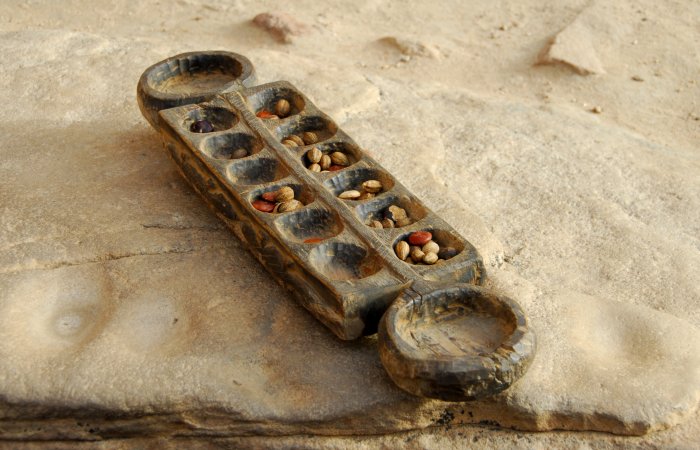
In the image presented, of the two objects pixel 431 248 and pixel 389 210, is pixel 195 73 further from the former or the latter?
pixel 431 248

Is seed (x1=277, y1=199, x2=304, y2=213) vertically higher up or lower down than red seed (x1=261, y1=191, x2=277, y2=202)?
higher up

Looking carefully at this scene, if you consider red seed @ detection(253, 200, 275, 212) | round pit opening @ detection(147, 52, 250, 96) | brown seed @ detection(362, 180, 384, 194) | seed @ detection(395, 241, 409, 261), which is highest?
seed @ detection(395, 241, 409, 261)

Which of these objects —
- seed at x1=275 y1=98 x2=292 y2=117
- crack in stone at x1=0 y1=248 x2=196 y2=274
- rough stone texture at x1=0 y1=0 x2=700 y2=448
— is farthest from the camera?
seed at x1=275 y1=98 x2=292 y2=117

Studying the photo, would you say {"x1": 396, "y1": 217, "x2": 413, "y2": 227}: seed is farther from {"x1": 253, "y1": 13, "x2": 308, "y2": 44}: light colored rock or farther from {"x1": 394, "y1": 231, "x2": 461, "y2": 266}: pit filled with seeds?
{"x1": 253, "y1": 13, "x2": 308, "y2": 44}: light colored rock

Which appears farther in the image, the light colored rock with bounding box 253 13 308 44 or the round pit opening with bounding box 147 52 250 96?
the light colored rock with bounding box 253 13 308 44

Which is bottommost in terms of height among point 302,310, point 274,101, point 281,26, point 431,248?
point 281,26

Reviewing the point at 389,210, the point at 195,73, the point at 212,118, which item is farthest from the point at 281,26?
the point at 389,210

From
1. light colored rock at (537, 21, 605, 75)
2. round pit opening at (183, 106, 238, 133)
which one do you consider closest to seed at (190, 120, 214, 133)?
round pit opening at (183, 106, 238, 133)

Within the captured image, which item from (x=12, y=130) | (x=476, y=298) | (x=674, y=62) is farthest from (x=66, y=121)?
(x=674, y=62)

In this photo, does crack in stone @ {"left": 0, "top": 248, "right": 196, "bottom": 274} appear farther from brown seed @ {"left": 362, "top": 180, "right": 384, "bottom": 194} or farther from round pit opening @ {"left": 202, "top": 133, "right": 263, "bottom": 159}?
brown seed @ {"left": 362, "top": 180, "right": 384, "bottom": 194}

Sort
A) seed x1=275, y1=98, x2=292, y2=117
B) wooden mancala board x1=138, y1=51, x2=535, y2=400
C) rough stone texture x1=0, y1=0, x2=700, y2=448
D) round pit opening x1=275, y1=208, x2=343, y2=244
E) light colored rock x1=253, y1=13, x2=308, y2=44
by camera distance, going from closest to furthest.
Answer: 1. wooden mancala board x1=138, y1=51, x2=535, y2=400
2. rough stone texture x1=0, y1=0, x2=700, y2=448
3. round pit opening x1=275, y1=208, x2=343, y2=244
4. seed x1=275, y1=98, x2=292, y2=117
5. light colored rock x1=253, y1=13, x2=308, y2=44
